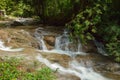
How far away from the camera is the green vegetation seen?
20.6ft

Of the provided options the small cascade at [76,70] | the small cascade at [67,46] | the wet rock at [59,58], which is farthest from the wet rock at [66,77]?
the small cascade at [67,46]

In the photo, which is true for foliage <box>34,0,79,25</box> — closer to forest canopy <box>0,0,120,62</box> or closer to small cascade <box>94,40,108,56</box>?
forest canopy <box>0,0,120,62</box>

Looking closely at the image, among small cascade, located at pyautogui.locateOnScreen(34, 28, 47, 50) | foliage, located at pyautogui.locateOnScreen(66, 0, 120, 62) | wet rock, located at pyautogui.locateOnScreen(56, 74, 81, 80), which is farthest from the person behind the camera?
small cascade, located at pyautogui.locateOnScreen(34, 28, 47, 50)

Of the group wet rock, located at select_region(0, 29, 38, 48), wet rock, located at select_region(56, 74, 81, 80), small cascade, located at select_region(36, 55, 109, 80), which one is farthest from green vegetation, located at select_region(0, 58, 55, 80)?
wet rock, located at select_region(0, 29, 38, 48)

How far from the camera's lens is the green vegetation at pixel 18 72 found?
627 cm

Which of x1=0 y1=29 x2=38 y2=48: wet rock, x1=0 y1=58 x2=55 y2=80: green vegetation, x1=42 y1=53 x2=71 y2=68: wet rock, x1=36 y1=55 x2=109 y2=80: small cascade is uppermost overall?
x1=0 y1=29 x2=38 y2=48: wet rock

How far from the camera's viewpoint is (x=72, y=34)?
9.41m

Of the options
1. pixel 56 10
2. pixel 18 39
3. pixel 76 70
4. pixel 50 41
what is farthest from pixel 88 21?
pixel 18 39

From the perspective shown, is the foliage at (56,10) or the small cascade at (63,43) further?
the foliage at (56,10)

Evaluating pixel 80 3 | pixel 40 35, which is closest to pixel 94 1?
pixel 80 3

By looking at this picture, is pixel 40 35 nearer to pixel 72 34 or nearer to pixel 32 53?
pixel 72 34

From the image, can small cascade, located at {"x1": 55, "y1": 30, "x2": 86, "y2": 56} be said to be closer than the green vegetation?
No

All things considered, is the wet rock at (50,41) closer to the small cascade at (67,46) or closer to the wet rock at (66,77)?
the small cascade at (67,46)

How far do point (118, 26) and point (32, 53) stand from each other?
272 cm
